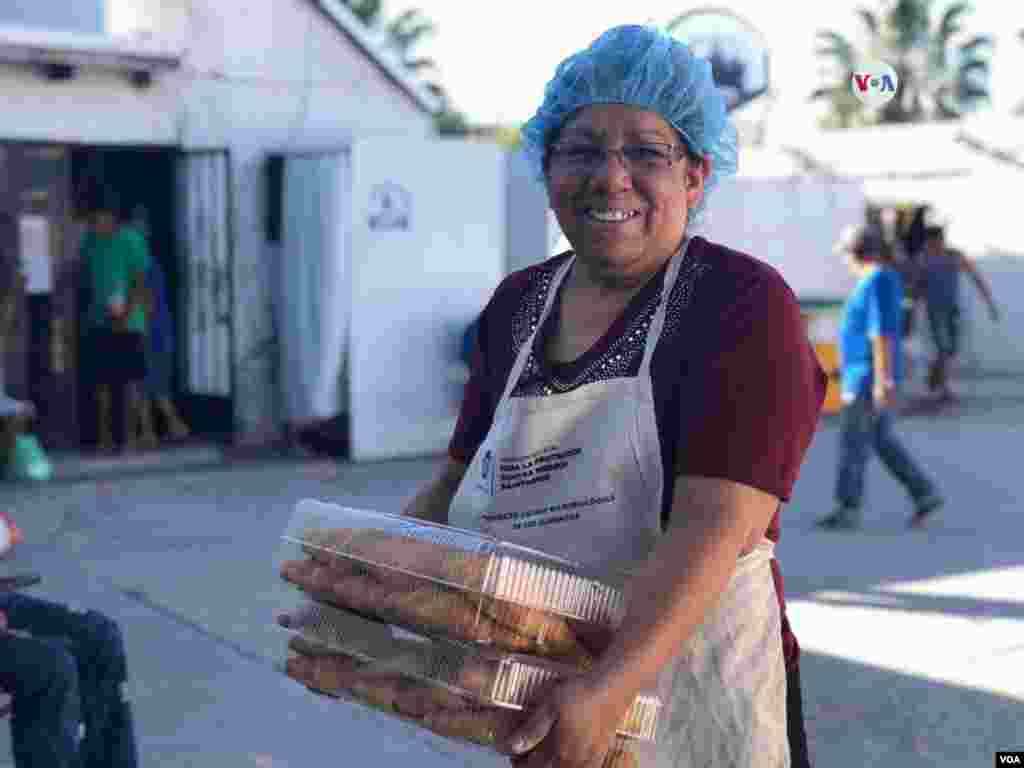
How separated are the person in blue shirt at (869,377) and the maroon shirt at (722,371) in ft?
21.1

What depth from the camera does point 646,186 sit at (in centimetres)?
203

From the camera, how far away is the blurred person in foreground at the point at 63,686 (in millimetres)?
3779

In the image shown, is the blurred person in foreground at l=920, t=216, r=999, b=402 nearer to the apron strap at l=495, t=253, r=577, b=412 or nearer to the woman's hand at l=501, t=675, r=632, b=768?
the apron strap at l=495, t=253, r=577, b=412

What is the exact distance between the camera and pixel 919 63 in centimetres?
3972


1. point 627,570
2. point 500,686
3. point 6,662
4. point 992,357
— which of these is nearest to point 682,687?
point 627,570

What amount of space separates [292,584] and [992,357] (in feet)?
59.9

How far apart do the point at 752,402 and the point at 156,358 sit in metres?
9.92

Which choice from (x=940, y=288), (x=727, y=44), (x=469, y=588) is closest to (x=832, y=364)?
(x=940, y=288)

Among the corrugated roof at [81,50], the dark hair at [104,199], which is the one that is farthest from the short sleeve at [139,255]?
the corrugated roof at [81,50]

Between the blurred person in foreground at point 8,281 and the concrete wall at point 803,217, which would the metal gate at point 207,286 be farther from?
the concrete wall at point 803,217

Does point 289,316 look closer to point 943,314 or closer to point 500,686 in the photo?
point 943,314

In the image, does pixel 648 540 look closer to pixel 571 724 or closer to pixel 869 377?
pixel 571 724

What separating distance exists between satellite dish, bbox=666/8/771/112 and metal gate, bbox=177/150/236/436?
6746 mm

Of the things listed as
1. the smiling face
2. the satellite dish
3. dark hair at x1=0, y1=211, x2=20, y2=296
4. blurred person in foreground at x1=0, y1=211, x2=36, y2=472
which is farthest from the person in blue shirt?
the smiling face
